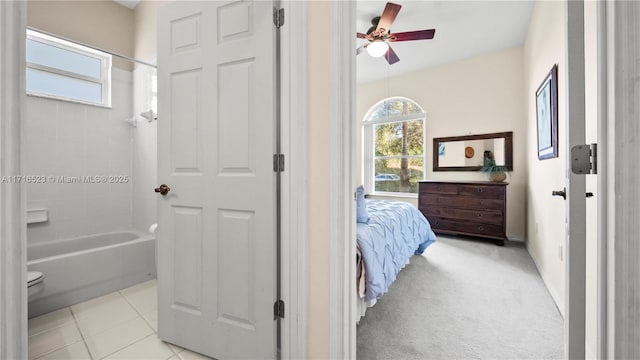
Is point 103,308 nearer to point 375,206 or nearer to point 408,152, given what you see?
point 375,206

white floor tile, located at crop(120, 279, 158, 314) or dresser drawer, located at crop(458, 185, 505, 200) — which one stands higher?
dresser drawer, located at crop(458, 185, 505, 200)

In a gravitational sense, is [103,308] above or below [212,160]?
below

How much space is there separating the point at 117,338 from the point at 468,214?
414 centimetres

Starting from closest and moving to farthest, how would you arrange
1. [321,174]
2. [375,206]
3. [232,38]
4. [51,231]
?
[321,174] → [232,38] → [51,231] → [375,206]

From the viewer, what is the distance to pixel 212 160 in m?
1.46

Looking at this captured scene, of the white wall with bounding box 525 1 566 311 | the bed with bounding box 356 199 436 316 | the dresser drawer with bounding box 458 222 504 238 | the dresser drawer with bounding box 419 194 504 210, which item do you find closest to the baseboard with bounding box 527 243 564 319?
the white wall with bounding box 525 1 566 311

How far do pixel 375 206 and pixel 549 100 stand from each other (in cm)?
180

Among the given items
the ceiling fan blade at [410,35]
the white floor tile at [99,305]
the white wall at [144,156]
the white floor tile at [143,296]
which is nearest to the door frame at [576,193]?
the ceiling fan blade at [410,35]

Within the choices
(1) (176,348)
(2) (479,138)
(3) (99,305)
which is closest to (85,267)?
(3) (99,305)

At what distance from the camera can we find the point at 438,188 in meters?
4.14

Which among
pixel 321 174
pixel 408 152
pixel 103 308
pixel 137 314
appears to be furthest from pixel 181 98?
pixel 408 152

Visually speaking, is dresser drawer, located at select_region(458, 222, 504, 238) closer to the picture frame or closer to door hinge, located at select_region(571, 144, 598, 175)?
the picture frame

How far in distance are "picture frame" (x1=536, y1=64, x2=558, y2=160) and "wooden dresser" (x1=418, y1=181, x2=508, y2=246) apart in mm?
1026

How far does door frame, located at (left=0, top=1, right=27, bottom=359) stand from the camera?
101cm
